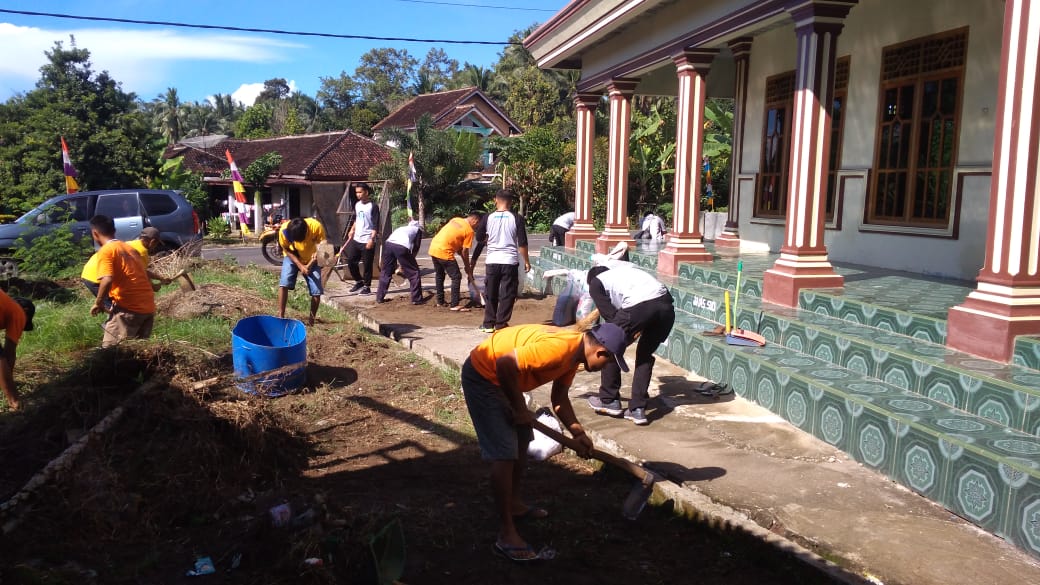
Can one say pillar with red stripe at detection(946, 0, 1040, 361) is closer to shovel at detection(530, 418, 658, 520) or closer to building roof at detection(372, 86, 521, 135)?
shovel at detection(530, 418, 658, 520)

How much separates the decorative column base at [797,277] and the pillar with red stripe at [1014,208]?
77.6 inches

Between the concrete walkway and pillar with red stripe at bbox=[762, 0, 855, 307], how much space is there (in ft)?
5.87

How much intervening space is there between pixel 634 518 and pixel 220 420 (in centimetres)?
262

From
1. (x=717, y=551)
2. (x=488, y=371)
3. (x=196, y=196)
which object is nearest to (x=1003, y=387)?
(x=717, y=551)

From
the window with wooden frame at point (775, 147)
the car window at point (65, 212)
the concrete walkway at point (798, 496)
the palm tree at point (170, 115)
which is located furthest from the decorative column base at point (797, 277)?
the palm tree at point (170, 115)

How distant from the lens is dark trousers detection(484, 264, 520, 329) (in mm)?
8359

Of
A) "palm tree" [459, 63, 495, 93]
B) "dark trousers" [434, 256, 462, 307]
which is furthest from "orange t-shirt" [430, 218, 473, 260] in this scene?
"palm tree" [459, 63, 495, 93]

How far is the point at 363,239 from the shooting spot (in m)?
11.4

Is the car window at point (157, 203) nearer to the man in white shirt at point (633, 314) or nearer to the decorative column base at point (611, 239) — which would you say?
the decorative column base at point (611, 239)

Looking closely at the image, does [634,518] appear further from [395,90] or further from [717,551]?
[395,90]

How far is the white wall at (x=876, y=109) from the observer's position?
744 cm

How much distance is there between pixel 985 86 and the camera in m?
7.46

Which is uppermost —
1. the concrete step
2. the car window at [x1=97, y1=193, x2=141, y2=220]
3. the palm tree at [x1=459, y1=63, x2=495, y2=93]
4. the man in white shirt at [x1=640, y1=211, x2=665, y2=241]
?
the palm tree at [x1=459, y1=63, x2=495, y2=93]

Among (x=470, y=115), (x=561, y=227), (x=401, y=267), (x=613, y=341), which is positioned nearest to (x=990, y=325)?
(x=613, y=341)
